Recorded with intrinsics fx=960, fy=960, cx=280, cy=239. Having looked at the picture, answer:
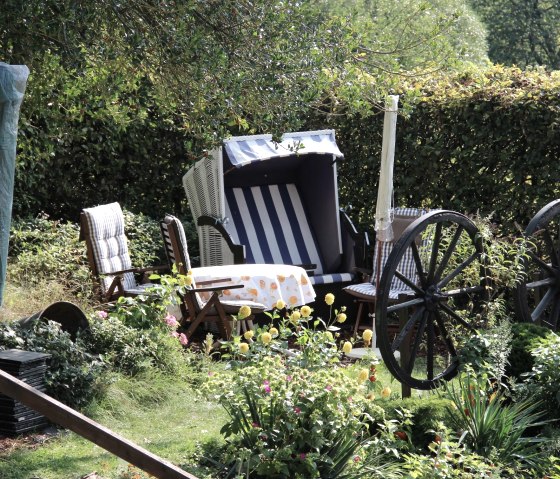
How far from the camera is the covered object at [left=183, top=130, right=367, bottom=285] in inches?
353

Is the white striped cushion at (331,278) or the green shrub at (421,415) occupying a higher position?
the white striped cushion at (331,278)

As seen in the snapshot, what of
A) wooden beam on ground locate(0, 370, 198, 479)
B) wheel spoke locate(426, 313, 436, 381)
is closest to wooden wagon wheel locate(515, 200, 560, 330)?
wheel spoke locate(426, 313, 436, 381)

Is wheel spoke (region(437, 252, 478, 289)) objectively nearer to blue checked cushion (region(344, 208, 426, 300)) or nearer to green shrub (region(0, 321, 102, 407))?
green shrub (region(0, 321, 102, 407))

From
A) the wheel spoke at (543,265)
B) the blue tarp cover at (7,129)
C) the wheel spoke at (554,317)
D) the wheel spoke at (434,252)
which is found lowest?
the wheel spoke at (554,317)

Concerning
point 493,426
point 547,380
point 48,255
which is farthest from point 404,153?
point 493,426

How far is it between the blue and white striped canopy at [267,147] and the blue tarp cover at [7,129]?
560cm

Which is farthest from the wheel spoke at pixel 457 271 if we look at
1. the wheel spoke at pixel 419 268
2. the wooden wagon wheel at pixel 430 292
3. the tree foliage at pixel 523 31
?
the tree foliage at pixel 523 31

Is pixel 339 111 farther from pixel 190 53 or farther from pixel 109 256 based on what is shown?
pixel 190 53

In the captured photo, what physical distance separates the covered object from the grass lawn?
107 inches

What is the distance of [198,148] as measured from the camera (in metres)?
6.32

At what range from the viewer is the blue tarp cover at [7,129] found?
9.78ft

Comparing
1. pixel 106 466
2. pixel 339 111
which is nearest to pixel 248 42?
pixel 106 466

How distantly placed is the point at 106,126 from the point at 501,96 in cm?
397

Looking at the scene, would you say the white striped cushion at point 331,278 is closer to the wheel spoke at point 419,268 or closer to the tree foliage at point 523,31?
the wheel spoke at point 419,268
